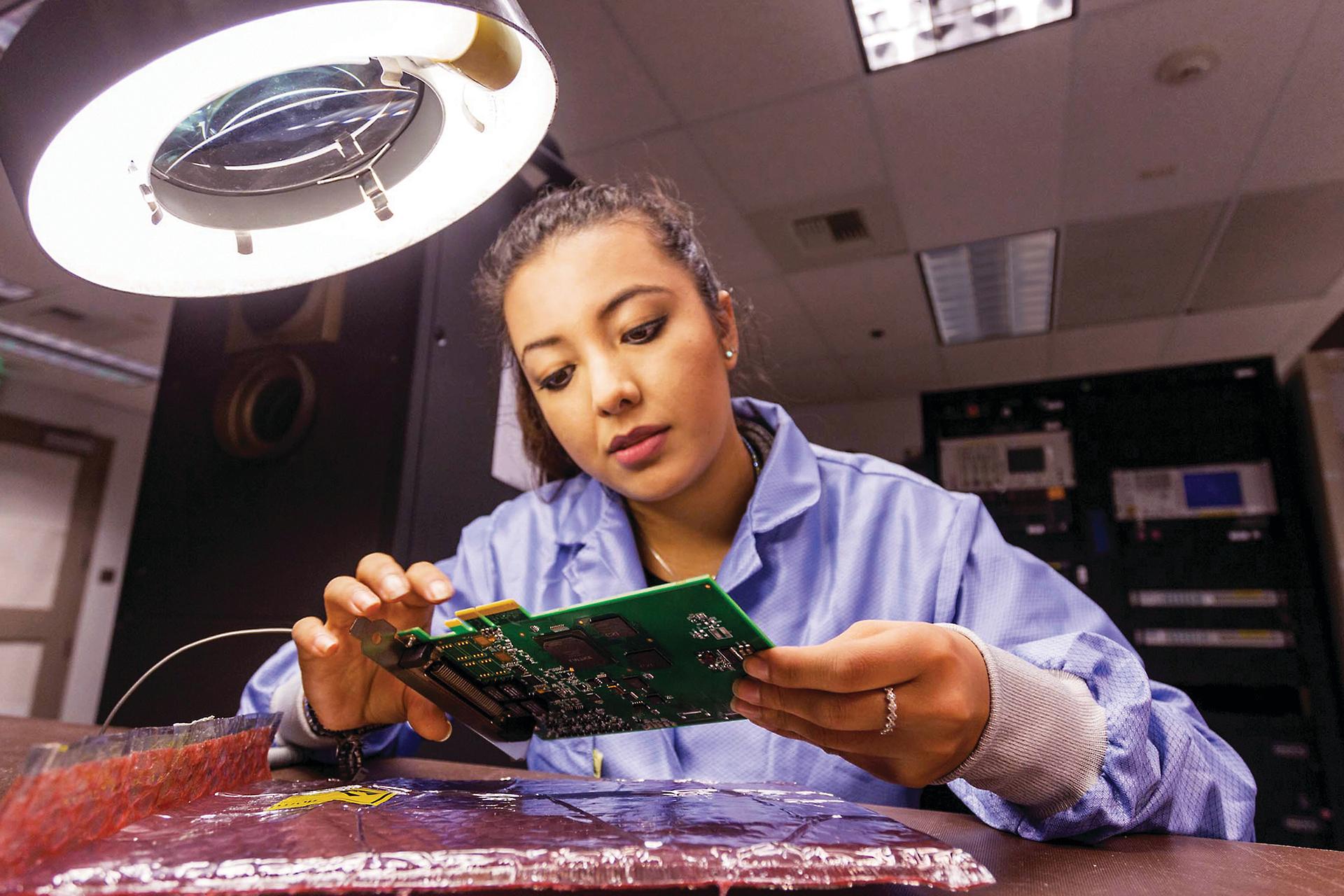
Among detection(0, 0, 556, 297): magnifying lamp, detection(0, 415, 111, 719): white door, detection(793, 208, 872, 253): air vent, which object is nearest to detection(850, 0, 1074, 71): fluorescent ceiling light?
detection(793, 208, 872, 253): air vent

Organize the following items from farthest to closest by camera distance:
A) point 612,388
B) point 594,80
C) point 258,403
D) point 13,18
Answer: point 594,80
point 13,18
point 258,403
point 612,388

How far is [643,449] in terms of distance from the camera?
0.90 meters

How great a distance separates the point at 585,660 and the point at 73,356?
17.9 ft

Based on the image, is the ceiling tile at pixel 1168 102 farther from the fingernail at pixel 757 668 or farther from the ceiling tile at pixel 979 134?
the fingernail at pixel 757 668

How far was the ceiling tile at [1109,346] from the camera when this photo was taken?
4.11 meters

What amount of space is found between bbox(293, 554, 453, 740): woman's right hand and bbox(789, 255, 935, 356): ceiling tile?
3104 mm

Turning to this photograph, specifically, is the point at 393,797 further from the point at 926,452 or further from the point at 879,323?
the point at 879,323

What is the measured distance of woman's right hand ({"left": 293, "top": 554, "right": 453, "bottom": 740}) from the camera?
0.61 meters

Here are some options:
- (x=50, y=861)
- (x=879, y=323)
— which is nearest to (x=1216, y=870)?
(x=50, y=861)

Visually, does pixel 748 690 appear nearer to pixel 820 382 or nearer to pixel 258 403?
pixel 258 403

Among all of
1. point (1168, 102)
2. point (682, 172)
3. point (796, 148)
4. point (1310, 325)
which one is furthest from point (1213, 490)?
point (1310, 325)

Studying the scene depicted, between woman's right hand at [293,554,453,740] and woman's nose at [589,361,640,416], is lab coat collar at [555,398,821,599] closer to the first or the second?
woman's nose at [589,361,640,416]

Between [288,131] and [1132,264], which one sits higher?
[1132,264]

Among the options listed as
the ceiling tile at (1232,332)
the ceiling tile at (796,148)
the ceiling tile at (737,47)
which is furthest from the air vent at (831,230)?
the ceiling tile at (1232,332)
